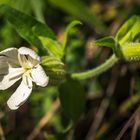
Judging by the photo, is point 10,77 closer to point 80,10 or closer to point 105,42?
point 105,42

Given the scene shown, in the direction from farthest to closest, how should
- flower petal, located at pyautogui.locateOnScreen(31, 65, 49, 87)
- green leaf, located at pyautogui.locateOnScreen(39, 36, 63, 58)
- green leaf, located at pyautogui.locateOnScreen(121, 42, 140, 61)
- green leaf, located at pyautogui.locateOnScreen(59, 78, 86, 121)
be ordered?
green leaf, located at pyautogui.locateOnScreen(59, 78, 86, 121) → green leaf, located at pyautogui.locateOnScreen(39, 36, 63, 58) → green leaf, located at pyautogui.locateOnScreen(121, 42, 140, 61) → flower petal, located at pyautogui.locateOnScreen(31, 65, 49, 87)

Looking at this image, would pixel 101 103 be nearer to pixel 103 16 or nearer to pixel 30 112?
pixel 30 112

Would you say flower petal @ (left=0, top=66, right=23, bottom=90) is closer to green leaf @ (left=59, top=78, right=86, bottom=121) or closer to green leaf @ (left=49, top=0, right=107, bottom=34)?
green leaf @ (left=59, top=78, right=86, bottom=121)

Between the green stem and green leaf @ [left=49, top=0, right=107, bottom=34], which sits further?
green leaf @ [left=49, top=0, right=107, bottom=34]

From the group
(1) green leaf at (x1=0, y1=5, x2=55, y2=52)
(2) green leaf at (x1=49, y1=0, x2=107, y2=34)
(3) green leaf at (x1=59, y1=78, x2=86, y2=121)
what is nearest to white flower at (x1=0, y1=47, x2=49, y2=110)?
(1) green leaf at (x1=0, y1=5, x2=55, y2=52)

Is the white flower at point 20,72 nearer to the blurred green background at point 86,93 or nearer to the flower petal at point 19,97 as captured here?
the flower petal at point 19,97

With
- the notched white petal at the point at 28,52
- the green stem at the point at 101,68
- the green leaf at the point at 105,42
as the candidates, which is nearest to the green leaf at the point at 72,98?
the green stem at the point at 101,68
